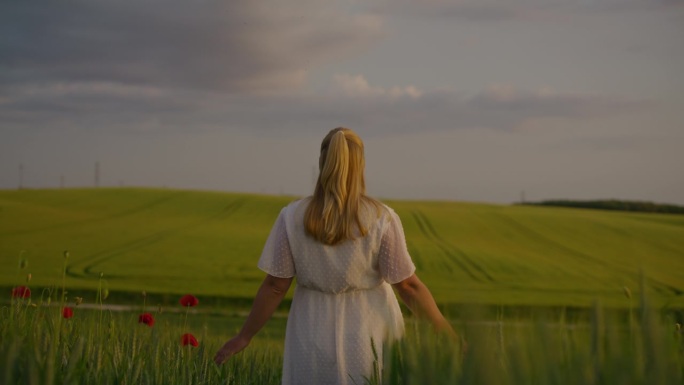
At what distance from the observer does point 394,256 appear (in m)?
4.39

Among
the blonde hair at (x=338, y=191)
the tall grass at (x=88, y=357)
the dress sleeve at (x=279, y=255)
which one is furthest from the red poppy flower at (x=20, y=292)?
the blonde hair at (x=338, y=191)

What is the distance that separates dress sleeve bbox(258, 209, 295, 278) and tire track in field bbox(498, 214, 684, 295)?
25.2 m

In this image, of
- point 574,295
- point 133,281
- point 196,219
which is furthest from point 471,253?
point 196,219

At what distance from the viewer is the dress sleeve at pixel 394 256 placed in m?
4.37

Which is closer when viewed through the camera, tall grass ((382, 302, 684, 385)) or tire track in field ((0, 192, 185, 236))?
tall grass ((382, 302, 684, 385))

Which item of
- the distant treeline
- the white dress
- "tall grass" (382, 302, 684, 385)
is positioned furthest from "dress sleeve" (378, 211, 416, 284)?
the distant treeline

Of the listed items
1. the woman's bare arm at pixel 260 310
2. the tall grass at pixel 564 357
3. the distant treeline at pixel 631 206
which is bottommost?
the woman's bare arm at pixel 260 310

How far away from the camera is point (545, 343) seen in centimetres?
107

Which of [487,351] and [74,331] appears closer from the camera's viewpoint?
[487,351]

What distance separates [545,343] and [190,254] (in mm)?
29968

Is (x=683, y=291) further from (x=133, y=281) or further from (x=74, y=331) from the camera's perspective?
(x=74, y=331)

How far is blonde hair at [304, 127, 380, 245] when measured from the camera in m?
4.20

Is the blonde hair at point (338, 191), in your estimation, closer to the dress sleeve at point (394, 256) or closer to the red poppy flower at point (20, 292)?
the dress sleeve at point (394, 256)

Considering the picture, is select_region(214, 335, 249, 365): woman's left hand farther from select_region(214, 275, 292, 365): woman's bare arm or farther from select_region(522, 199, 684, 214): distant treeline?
select_region(522, 199, 684, 214): distant treeline
